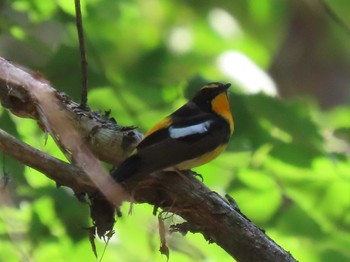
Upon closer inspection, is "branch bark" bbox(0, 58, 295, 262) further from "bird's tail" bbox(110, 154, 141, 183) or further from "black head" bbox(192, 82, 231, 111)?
"black head" bbox(192, 82, 231, 111)

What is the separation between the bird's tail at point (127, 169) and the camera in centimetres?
213

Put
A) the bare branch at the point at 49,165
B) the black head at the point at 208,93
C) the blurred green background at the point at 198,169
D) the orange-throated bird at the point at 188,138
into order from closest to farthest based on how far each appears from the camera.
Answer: the bare branch at the point at 49,165, the orange-throated bird at the point at 188,138, the blurred green background at the point at 198,169, the black head at the point at 208,93

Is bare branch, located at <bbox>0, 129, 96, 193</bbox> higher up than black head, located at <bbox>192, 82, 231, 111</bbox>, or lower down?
lower down

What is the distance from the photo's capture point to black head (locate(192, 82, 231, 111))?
2.87m

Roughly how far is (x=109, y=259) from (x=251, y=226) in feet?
2.88

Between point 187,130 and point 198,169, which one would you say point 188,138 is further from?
point 198,169

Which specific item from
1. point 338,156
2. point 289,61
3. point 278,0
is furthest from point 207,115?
point 289,61

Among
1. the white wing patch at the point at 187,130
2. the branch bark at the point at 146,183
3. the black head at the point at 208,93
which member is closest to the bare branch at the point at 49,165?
the branch bark at the point at 146,183

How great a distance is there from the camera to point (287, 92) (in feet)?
16.6

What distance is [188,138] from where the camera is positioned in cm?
243

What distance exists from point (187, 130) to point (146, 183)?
→ 0.35m

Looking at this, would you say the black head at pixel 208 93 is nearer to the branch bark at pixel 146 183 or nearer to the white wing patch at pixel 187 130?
the white wing patch at pixel 187 130

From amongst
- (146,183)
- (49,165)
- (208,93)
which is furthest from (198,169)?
(49,165)

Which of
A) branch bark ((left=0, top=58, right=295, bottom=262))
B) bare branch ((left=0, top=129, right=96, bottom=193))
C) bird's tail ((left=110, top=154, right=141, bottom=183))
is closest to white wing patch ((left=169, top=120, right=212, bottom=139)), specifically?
branch bark ((left=0, top=58, right=295, bottom=262))
